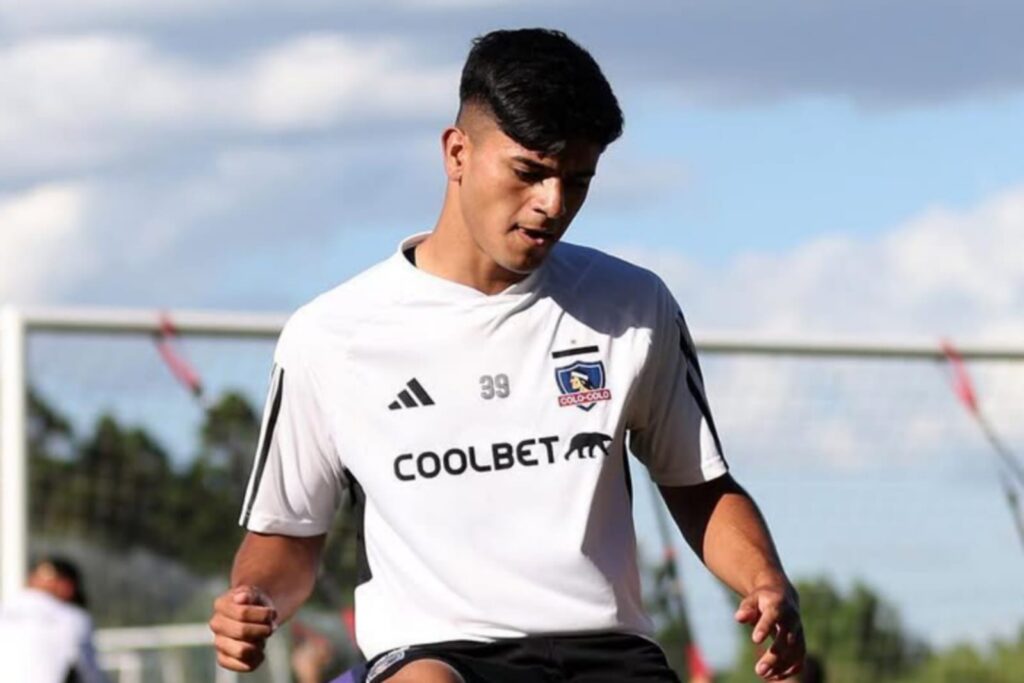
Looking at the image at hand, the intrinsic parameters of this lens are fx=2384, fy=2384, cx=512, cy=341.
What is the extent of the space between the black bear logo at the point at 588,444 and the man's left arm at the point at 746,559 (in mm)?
326

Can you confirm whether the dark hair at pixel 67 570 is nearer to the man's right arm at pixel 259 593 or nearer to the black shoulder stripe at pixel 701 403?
the man's right arm at pixel 259 593

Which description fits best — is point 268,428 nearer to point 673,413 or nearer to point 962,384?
point 673,413

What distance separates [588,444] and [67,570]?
6.96 m

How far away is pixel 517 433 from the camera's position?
479 centimetres

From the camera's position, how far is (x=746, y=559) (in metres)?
4.83

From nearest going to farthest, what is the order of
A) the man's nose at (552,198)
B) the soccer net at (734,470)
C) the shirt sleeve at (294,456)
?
the man's nose at (552,198)
the shirt sleeve at (294,456)
the soccer net at (734,470)

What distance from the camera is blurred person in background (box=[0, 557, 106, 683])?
1119cm

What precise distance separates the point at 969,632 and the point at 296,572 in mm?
9057

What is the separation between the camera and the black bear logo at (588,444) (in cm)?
479

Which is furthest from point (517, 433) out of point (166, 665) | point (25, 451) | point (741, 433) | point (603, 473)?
point (166, 665)

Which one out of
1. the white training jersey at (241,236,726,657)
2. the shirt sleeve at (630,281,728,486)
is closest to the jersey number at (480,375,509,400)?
the white training jersey at (241,236,726,657)

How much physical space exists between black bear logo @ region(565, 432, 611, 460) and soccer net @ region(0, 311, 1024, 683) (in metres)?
6.90

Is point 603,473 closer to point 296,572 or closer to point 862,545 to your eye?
point 296,572

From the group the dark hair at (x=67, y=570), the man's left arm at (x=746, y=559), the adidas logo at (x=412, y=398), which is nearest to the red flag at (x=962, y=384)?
the dark hair at (x=67, y=570)
